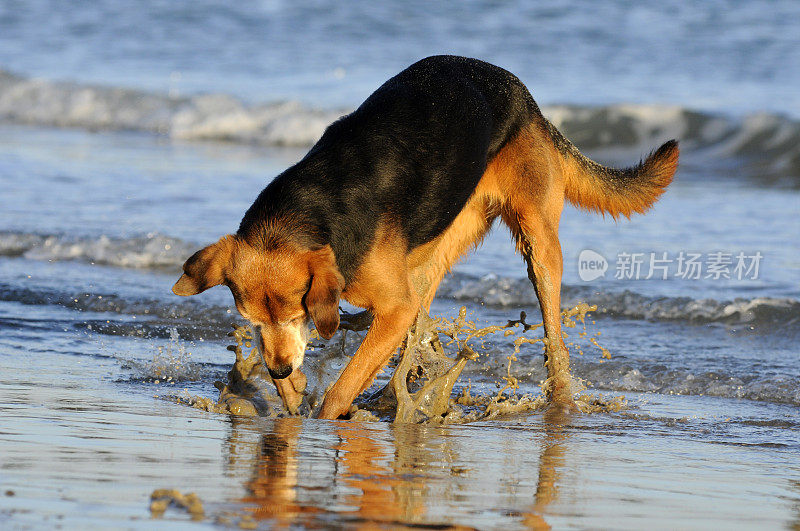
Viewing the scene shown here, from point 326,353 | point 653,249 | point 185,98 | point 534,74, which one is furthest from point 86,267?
point 534,74

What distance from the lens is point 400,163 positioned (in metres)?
5.23

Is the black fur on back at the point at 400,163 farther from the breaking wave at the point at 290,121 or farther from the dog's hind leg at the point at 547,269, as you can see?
the breaking wave at the point at 290,121

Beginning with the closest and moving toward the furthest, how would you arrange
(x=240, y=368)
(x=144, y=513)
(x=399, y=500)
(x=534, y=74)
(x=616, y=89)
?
(x=144, y=513) → (x=399, y=500) → (x=240, y=368) → (x=616, y=89) → (x=534, y=74)

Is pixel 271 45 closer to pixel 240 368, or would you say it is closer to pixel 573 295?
pixel 573 295

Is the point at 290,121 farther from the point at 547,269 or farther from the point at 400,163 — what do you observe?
the point at 400,163

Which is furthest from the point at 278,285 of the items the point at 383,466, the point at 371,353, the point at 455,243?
the point at 455,243

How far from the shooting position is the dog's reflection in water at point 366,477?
3383mm

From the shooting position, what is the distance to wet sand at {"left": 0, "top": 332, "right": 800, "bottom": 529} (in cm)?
340

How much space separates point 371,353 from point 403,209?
28.3 inches

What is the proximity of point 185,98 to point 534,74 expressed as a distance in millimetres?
6431

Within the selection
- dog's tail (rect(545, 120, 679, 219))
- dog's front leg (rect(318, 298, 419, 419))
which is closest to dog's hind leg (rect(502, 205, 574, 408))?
dog's tail (rect(545, 120, 679, 219))

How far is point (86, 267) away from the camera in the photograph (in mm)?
8875

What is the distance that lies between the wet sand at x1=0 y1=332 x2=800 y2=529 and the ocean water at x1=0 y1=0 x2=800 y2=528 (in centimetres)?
2

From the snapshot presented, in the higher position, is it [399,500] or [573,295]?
[573,295]
